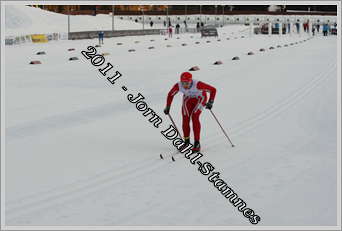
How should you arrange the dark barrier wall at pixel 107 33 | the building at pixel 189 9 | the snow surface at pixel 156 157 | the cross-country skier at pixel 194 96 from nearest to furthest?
the snow surface at pixel 156 157, the cross-country skier at pixel 194 96, the dark barrier wall at pixel 107 33, the building at pixel 189 9

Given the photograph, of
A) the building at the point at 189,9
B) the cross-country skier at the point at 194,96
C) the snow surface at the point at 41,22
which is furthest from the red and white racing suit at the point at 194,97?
the building at the point at 189,9

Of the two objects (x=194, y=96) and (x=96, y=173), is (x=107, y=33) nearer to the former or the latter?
(x=194, y=96)

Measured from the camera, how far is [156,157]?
8117 mm

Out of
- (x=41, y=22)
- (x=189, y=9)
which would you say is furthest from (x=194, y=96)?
(x=189, y=9)

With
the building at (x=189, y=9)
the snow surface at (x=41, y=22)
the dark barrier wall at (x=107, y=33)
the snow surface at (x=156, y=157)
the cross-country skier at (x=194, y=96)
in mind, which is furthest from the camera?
the building at (x=189, y=9)

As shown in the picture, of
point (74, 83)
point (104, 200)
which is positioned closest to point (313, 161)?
point (104, 200)

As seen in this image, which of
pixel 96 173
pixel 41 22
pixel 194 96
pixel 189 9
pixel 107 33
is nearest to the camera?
pixel 96 173

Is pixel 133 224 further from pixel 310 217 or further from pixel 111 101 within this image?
pixel 111 101

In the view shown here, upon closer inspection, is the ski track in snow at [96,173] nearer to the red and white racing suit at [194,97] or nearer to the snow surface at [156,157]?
the snow surface at [156,157]

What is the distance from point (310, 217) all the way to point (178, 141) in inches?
142

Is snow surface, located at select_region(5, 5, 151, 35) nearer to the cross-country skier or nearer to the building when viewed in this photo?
the building

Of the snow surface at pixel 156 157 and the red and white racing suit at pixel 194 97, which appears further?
the red and white racing suit at pixel 194 97

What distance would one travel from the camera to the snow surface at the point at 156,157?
5730 millimetres

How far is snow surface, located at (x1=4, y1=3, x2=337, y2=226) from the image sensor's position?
18.8ft
